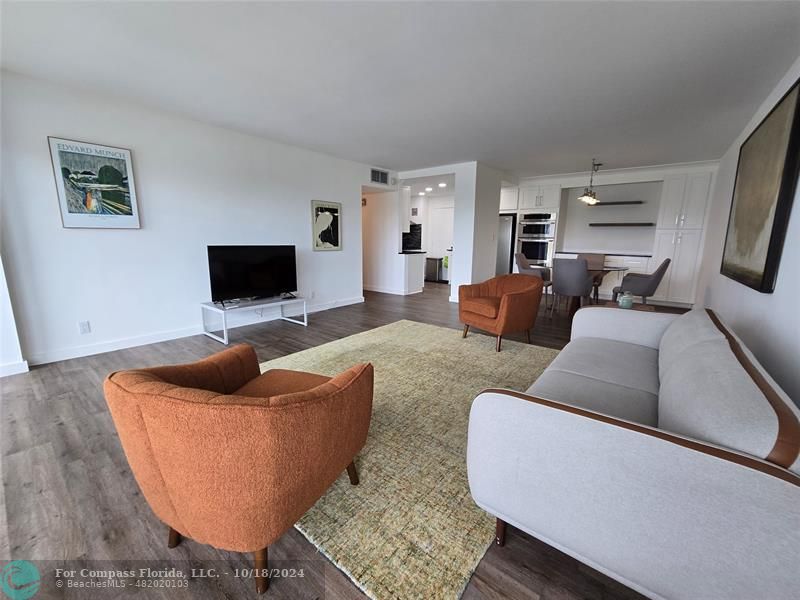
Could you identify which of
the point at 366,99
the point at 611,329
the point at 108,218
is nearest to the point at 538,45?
the point at 366,99

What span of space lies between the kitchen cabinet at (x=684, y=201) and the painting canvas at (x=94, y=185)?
801 centimetres

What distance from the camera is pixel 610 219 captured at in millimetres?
6973

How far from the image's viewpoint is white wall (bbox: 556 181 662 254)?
6594mm

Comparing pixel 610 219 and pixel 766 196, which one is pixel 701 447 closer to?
pixel 766 196

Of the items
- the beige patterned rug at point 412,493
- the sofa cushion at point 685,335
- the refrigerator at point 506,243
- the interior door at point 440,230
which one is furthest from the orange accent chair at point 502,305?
the interior door at point 440,230

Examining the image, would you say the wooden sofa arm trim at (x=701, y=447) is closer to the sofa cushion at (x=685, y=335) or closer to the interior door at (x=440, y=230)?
the sofa cushion at (x=685, y=335)

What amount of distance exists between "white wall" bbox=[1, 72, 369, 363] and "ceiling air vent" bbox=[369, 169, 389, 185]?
4.46 feet

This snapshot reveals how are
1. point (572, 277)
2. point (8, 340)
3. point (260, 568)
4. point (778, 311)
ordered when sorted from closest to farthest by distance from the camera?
point (260, 568)
point (778, 311)
point (8, 340)
point (572, 277)

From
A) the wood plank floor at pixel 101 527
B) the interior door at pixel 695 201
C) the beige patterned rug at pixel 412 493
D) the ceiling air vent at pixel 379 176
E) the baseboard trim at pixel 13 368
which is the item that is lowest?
the wood plank floor at pixel 101 527

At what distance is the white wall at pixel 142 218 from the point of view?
110 inches

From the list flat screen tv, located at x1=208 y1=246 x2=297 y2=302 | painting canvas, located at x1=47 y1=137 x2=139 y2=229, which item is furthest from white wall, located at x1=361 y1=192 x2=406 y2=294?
painting canvas, located at x1=47 y1=137 x2=139 y2=229

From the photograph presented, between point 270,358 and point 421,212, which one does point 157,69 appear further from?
point 421,212

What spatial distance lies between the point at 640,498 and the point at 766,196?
264 centimetres

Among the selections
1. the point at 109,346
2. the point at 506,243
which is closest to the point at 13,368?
the point at 109,346
